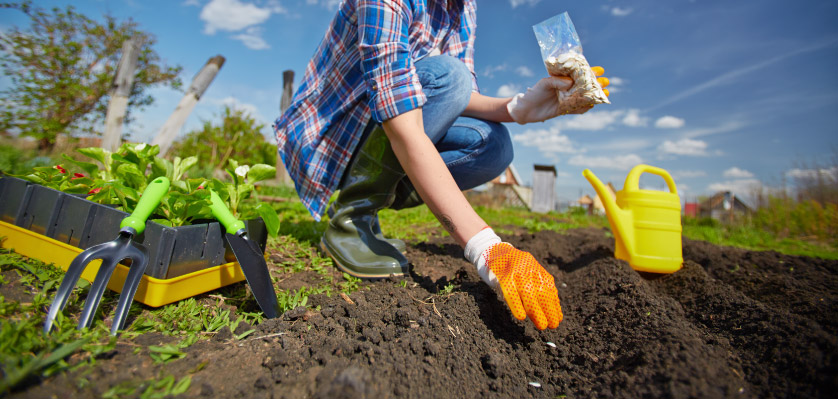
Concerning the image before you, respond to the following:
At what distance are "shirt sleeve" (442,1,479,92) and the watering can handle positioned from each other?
3.26ft

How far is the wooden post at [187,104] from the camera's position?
209 inches

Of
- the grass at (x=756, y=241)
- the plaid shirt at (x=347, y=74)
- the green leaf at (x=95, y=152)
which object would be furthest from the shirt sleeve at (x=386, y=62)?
the grass at (x=756, y=241)

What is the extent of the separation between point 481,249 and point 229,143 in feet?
21.6

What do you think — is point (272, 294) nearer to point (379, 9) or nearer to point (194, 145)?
point (379, 9)

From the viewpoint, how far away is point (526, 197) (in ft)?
46.5

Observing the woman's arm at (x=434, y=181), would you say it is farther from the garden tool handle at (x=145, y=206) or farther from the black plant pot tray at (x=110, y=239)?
the garden tool handle at (x=145, y=206)

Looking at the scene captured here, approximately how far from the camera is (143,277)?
1136 mm

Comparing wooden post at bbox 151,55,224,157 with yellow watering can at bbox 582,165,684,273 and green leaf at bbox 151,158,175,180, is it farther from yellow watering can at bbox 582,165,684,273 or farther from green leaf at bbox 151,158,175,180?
yellow watering can at bbox 582,165,684,273

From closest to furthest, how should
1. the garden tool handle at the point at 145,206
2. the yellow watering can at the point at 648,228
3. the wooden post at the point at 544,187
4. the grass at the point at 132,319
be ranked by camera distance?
the grass at the point at 132,319, the garden tool handle at the point at 145,206, the yellow watering can at the point at 648,228, the wooden post at the point at 544,187

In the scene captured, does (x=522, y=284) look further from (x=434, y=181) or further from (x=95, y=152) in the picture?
(x=95, y=152)

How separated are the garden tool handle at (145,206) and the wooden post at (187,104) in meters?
5.07

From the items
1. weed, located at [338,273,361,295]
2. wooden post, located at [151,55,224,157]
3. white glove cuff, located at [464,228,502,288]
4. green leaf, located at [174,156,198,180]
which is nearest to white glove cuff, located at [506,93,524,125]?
white glove cuff, located at [464,228,502,288]

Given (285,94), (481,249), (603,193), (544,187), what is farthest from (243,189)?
(544,187)

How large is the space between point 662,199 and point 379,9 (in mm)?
1687
